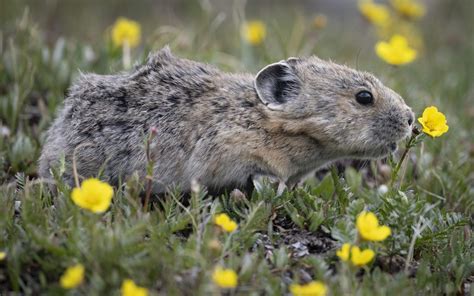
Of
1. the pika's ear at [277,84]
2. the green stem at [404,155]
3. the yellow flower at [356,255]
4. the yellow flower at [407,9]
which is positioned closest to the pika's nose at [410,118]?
the green stem at [404,155]

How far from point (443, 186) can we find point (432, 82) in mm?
3834

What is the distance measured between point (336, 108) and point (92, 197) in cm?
238

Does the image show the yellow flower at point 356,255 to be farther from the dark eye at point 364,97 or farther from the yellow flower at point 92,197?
the dark eye at point 364,97

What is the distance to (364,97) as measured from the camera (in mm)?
5676

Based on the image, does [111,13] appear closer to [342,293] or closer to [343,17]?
[343,17]

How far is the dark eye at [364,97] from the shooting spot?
5680 mm

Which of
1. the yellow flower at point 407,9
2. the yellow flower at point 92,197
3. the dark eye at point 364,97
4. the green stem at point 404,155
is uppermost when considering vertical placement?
the yellow flower at point 407,9

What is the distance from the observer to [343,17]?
15.2m

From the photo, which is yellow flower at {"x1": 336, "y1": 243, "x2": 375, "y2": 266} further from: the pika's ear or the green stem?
the pika's ear

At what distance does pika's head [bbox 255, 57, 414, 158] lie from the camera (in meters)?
5.57

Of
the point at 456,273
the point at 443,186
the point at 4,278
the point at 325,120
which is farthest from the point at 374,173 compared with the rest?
the point at 4,278

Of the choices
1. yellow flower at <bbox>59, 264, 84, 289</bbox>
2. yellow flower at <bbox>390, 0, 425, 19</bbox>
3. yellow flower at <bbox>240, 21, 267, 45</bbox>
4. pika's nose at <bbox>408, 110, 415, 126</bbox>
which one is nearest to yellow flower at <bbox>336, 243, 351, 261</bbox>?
yellow flower at <bbox>59, 264, 84, 289</bbox>

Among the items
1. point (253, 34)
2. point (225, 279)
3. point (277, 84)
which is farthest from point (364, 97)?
point (253, 34)

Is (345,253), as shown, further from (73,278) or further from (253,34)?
(253,34)
